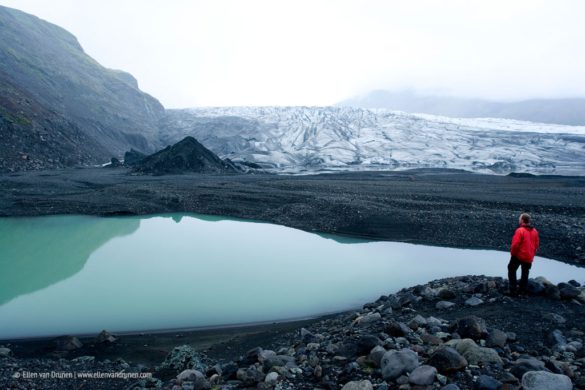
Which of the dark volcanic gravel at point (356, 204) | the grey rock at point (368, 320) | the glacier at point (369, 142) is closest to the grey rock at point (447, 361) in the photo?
the grey rock at point (368, 320)

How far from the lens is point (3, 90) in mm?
25859

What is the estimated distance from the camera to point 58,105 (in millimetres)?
32531

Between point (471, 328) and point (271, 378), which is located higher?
point (471, 328)

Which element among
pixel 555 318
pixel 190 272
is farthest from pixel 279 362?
pixel 190 272

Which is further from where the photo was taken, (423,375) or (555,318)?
(555,318)

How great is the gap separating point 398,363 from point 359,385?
13.1 inches

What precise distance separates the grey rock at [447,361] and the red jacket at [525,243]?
213 centimetres

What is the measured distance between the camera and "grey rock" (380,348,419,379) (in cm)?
284

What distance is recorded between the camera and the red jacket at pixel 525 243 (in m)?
4.43

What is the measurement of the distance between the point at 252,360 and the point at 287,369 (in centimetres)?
48

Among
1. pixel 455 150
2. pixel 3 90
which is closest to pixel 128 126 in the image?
pixel 3 90

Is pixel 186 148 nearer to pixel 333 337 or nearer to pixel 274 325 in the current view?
pixel 274 325

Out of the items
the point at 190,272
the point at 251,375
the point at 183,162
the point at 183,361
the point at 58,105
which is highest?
the point at 58,105

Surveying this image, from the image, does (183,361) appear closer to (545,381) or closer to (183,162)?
(545,381)
